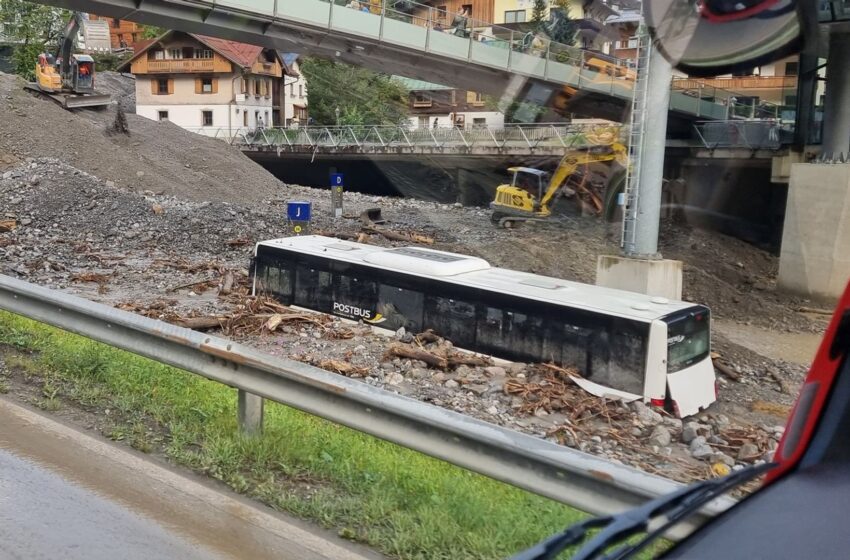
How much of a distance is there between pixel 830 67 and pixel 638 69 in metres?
10.7

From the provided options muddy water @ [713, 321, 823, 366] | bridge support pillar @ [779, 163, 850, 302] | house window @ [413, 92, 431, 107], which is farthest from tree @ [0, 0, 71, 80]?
muddy water @ [713, 321, 823, 366]

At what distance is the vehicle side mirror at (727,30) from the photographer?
3.84m

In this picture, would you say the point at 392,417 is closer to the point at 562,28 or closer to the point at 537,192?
the point at 562,28

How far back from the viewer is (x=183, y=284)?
56.0 ft

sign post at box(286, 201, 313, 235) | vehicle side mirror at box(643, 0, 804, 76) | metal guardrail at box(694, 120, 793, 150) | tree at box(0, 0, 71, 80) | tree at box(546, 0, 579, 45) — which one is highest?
tree at box(0, 0, 71, 80)

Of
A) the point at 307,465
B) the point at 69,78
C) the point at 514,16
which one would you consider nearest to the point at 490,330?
the point at 307,465

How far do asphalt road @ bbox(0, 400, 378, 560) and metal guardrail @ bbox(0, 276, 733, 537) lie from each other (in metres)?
0.60

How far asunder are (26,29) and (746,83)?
5919 centimetres

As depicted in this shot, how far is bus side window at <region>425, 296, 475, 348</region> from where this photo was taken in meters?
11.8

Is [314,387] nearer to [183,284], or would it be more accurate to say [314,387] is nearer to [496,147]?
[183,284]

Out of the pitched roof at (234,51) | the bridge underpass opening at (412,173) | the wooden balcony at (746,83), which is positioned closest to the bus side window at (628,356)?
the wooden balcony at (746,83)

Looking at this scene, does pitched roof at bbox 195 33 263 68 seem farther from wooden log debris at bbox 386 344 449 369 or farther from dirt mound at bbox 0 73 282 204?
wooden log debris at bbox 386 344 449 369

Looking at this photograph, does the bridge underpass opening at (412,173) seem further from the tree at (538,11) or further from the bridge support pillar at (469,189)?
the tree at (538,11)

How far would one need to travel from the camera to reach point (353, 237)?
24.0 metres
